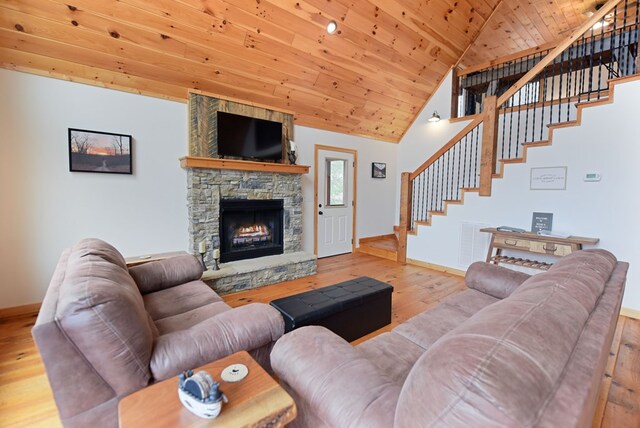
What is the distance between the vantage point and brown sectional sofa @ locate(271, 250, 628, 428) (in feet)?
1.92

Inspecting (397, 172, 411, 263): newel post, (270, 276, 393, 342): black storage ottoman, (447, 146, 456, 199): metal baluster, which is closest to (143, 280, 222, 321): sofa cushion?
(270, 276, 393, 342): black storage ottoman

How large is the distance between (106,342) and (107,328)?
54mm

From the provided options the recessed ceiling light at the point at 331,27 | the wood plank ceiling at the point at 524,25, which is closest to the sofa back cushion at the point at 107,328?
the recessed ceiling light at the point at 331,27

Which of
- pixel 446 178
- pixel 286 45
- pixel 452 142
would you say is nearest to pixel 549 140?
pixel 452 142

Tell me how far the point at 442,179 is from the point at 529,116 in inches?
62.5

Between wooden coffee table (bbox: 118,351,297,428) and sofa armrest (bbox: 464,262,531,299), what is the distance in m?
1.88

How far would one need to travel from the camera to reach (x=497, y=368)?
0.60 meters

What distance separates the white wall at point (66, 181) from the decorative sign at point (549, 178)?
4.47 m

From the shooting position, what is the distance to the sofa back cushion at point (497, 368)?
1.87 feet

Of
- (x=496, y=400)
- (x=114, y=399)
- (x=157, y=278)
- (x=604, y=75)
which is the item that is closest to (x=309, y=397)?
(x=496, y=400)

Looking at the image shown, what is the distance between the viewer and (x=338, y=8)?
3352 mm

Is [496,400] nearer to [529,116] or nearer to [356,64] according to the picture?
[356,64]

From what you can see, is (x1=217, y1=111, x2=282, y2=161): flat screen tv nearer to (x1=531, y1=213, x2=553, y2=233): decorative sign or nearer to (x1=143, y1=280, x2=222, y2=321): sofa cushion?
(x1=143, y1=280, x2=222, y2=321): sofa cushion

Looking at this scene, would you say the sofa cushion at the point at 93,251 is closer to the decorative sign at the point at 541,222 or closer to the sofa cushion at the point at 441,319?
the sofa cushion at the point at 441,319
